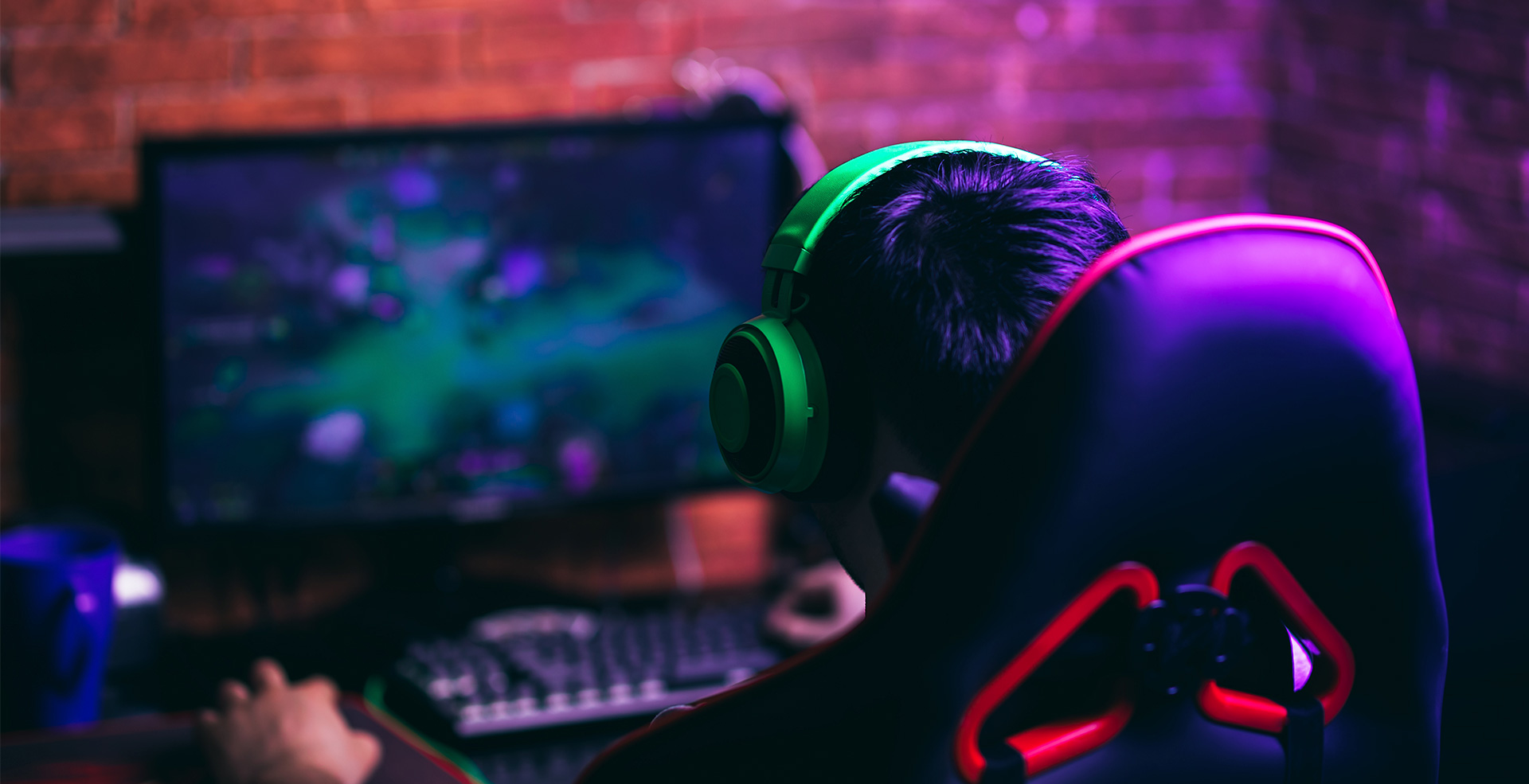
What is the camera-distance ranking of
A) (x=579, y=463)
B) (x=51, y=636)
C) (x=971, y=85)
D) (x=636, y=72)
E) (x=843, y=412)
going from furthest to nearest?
(x=971, y=85), (x=636, y=72), (x=579, y=463), (x=51, y=636), (x=843, y=412)

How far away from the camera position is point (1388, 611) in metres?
0.51

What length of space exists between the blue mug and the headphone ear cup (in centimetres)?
79

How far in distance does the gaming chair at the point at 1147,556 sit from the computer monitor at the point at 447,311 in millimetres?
871

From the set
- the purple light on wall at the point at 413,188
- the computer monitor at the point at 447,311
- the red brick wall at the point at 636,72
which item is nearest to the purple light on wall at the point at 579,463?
the computer monitor at the point at 447,311

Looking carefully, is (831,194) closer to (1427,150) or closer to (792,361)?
(792,361)

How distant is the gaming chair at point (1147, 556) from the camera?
17.1 inches

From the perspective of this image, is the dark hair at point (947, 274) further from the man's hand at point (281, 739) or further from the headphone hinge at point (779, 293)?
the man's hand at point (281, 739)

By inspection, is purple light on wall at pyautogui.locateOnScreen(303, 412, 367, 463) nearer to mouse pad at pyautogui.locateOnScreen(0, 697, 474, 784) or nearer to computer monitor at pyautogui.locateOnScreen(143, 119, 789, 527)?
computer monitor at pyautogui.locateOnScreen(143, 119, 789, 527)

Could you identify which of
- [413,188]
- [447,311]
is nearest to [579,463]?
[447,311]

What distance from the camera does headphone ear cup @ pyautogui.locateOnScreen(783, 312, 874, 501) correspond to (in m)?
0.60

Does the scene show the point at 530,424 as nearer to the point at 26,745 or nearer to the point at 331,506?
the point at 331,506

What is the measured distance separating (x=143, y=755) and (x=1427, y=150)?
1564 mm

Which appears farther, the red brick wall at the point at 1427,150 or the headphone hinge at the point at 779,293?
the red brick wall at the point at 1427,150

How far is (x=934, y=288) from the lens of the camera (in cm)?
55
